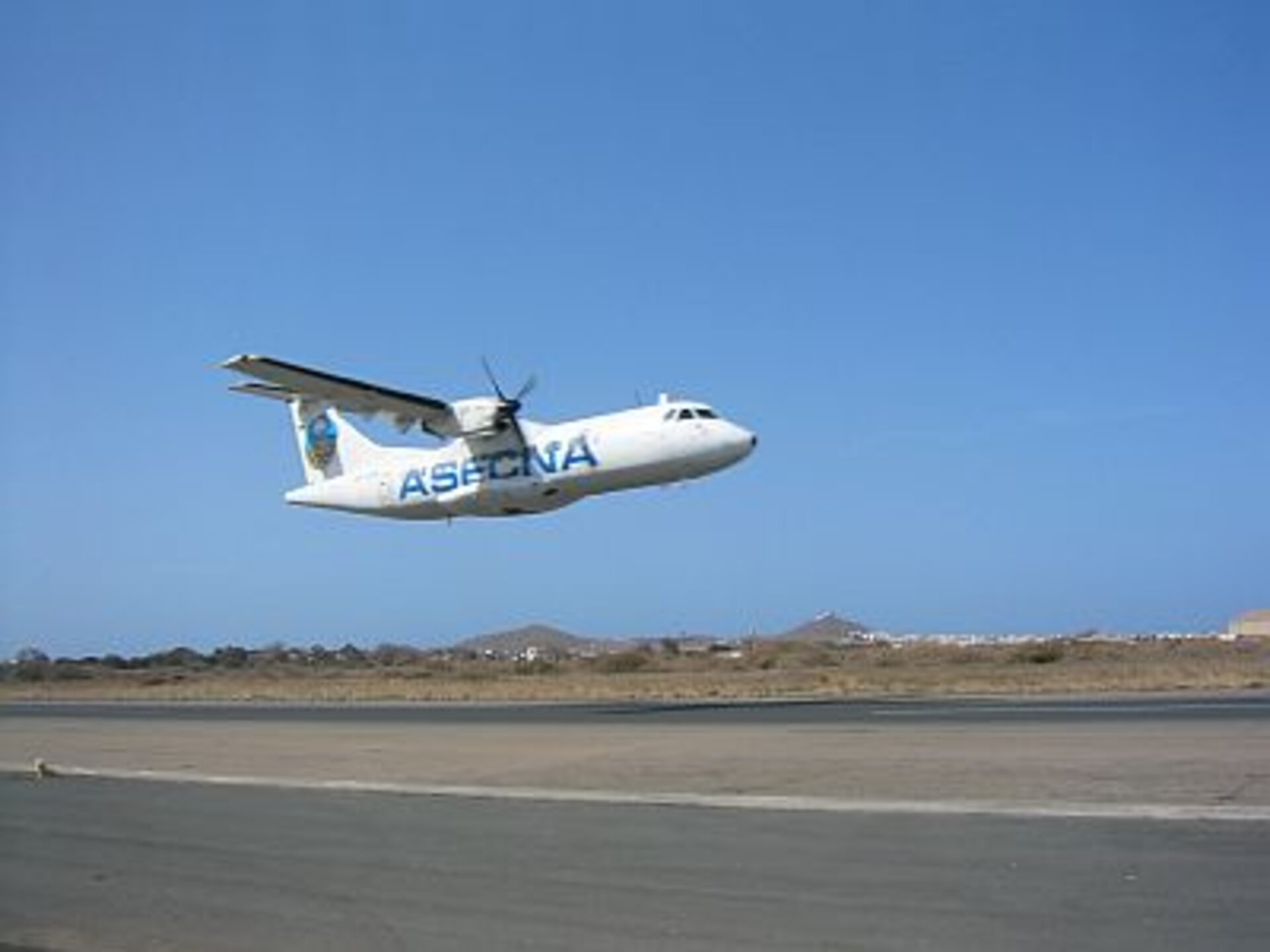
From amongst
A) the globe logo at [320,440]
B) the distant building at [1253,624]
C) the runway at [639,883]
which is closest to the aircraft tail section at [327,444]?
the globe logo at [320,440]

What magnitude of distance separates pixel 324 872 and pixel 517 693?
38.0 m

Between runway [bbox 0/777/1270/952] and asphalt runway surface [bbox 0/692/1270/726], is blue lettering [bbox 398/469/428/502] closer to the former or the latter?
asphalt runway surface [bbox 0/692/1270/726]

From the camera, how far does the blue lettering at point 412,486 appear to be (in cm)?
4438

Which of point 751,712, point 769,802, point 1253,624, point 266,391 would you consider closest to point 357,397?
point 266,391

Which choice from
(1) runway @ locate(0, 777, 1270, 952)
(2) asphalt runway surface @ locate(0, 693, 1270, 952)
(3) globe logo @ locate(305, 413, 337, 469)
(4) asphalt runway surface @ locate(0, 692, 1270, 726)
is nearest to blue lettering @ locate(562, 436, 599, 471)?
(4) asphalt runway surface @ locate(0, 692, 1270, 726)

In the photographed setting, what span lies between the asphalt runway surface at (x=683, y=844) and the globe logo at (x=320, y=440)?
2364 cm

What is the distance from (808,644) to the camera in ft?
343

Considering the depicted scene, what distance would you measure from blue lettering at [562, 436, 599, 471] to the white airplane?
2 centimetres

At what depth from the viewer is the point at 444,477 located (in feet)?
144

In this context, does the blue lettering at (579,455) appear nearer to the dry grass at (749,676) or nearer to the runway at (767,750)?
the runway at (767,750)

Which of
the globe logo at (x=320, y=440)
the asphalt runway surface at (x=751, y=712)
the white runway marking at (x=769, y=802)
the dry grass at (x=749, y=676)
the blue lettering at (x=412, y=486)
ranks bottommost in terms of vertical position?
the white runway marking at (x=769, y=802)

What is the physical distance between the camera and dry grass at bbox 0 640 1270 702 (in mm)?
43719

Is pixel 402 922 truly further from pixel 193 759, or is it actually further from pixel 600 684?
pixel 600 684

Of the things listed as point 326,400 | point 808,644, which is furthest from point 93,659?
point 326,400
